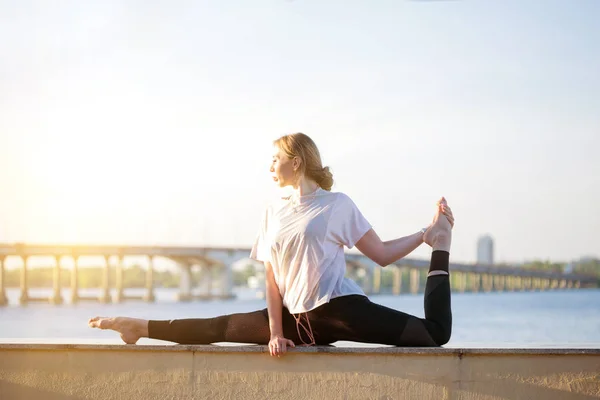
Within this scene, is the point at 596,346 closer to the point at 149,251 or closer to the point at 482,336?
the point at 482,336

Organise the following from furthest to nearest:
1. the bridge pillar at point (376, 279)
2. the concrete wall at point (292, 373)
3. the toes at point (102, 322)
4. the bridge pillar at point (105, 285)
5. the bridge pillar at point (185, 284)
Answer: the bridge pillar at point (376, 279) < the bridge pillar at point (185, 284) < the bridge pillar at point (105, 285) < the toes at point (102, 322) < the concrete wall at point (292, 373)

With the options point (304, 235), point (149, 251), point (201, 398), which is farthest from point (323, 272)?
point (149, 251)

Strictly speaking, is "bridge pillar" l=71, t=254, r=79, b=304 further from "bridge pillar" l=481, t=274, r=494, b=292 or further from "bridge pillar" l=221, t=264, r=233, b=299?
"bridge pillar" l=481, t=274, r=494, b=292

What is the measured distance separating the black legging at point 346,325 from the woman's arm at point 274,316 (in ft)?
0.26

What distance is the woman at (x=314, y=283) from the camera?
12.8ft

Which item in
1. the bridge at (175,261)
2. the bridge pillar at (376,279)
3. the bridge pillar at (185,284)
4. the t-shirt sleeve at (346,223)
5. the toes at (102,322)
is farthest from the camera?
the bridge pillar at (376,279)

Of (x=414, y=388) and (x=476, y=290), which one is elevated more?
(x=414, y=388)

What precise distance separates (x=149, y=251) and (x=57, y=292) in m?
8.88

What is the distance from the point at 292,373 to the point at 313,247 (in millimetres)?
586

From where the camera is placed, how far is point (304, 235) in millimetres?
3945

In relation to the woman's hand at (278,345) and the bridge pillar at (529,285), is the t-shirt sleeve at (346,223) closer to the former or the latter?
the woman's hand at (278,345)

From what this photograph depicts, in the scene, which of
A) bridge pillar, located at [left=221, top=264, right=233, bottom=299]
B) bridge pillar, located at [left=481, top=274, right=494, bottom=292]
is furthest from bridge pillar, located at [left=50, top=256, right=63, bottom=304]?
bridge pillar, located at [left=481, top=274, right=494, bottom=292]

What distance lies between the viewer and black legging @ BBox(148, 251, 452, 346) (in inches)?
152

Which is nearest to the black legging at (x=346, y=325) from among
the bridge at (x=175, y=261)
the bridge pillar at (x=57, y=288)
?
the bridge at (x=175, y=261)
